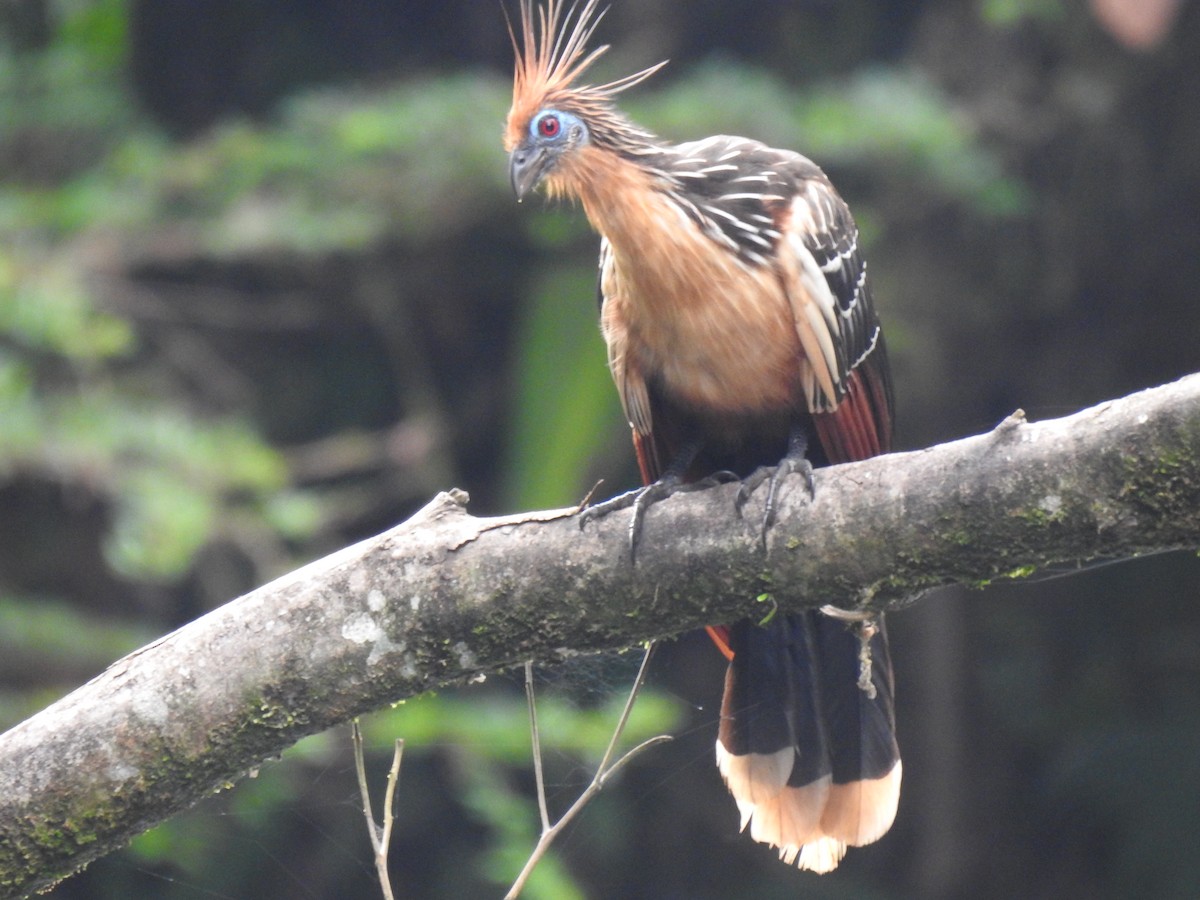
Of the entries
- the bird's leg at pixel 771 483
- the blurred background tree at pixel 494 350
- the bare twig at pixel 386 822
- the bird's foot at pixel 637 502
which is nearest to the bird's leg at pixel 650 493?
the bird's foot at pixel 637 502

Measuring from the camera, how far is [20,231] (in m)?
4.61

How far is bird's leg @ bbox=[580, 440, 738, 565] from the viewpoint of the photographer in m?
2.25

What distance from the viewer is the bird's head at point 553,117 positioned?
2951mm

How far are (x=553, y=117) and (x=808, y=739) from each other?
5.03 feet

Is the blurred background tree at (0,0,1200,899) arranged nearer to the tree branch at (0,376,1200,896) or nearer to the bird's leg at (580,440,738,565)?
the bird's leg at (580,440,738,565)

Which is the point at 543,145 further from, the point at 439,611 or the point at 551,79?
the point at 439,611

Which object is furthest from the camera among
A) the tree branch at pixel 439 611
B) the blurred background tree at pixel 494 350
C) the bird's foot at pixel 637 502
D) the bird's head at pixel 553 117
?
the blurred background tree at pixel 494 350

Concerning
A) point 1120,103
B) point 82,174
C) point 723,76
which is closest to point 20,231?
point 82,174

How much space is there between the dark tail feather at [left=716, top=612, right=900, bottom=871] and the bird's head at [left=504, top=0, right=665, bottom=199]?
3.72 ft

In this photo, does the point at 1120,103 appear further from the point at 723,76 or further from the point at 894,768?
the point at 894,768

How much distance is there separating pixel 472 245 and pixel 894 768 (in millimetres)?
3074

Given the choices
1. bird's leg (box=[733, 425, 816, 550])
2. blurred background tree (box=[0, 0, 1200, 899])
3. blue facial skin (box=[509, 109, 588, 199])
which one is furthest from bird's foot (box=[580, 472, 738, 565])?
blurred background tree (box=[0, 0, 1200, 899])

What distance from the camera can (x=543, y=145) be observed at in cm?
297

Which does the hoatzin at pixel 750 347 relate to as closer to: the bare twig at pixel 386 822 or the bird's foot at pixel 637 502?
the bird's foot at pixel 637 502
